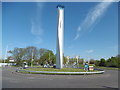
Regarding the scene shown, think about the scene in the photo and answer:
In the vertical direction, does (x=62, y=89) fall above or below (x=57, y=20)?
below

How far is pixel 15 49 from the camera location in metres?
57.8

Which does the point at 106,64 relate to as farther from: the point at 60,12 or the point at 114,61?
the point at 60,12

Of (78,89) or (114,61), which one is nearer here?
(78,89)

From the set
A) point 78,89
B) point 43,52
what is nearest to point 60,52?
point 78,89

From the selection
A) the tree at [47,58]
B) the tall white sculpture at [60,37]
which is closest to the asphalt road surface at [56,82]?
the tall white sculpture at [60,37]

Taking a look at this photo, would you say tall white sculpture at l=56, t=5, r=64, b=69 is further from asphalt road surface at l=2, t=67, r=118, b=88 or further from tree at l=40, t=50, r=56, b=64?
tree at l=40, t=50, r=56, b=64

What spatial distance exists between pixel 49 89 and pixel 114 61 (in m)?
46.3

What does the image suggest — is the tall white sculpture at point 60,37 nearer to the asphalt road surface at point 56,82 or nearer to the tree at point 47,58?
the asphalt road surface at point 56,82

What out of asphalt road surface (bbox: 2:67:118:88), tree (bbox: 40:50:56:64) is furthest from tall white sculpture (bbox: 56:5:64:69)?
tree (bbox: 40:50:56:64)

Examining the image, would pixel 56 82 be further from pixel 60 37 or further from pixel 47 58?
pixel 47 58

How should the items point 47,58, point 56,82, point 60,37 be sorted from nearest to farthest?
1. point 56,82
2. point 60,37
3. point 47,58

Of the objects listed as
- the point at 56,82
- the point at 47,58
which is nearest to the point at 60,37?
the point at 56,82

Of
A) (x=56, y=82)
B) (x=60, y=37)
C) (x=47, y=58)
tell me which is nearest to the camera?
(x=56, y=82)

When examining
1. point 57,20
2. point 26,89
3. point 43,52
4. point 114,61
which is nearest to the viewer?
point 26,89
